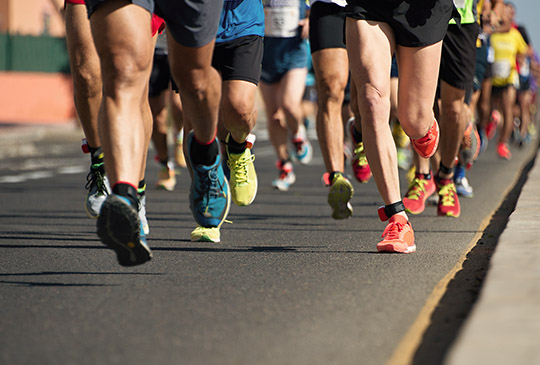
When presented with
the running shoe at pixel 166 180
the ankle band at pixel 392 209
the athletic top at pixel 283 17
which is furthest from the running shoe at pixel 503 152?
the ankle band at pixel 392 209

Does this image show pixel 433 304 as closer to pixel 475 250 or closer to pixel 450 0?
pixel 475 250

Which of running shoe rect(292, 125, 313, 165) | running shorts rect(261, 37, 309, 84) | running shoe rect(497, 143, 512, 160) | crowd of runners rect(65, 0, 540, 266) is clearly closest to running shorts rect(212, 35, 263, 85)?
crowd of runners rect(65, 0, 540, 266)

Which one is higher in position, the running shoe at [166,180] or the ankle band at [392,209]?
the ankle band at [392,209]

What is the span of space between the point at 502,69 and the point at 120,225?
41.3ft

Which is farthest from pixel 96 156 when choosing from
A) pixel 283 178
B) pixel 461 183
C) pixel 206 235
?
pixel 283 178

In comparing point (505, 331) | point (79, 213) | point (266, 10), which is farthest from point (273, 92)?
point (505, 331)

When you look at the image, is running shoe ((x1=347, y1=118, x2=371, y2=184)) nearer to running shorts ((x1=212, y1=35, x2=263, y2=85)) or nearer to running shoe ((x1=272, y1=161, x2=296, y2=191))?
running shorts ((x1=212, y1=35, x2=263, y2=85))

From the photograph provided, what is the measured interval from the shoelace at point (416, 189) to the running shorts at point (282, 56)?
101 inches

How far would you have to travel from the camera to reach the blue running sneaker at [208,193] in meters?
5.36

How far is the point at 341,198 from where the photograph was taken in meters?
6.75

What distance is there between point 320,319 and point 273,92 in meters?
6.78

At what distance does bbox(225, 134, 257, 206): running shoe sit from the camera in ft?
20.3

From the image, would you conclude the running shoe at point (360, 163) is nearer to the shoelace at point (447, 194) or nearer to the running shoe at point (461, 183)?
the shoelace at point (447, 194)

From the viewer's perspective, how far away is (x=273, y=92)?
1041cm
